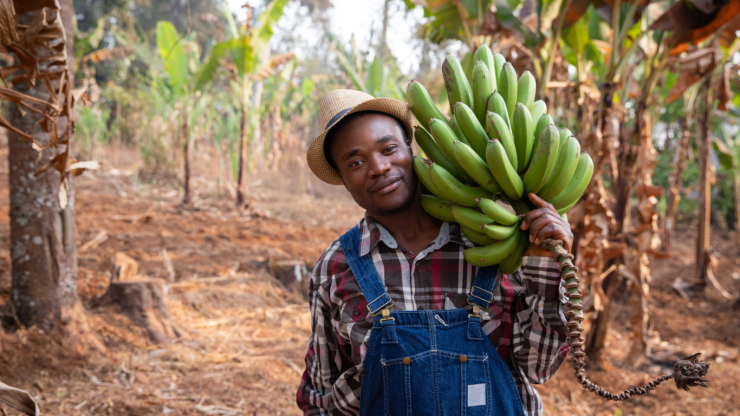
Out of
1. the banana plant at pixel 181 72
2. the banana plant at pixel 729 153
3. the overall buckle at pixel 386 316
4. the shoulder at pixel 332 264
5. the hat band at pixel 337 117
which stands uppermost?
the banana plant at pixel 181 72

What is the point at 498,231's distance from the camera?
1.30 metres

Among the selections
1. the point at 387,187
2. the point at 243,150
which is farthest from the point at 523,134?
the point at 243,150

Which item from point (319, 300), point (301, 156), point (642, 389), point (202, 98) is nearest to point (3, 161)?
point (202, 98)

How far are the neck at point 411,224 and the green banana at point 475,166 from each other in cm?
27

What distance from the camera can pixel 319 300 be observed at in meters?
1.61

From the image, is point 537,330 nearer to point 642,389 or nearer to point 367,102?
point 642,389

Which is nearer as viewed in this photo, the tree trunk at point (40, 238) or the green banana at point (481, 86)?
the green banana at point (481, 86)

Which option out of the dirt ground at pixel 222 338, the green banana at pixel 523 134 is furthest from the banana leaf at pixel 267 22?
the green banana at pixel 523 134

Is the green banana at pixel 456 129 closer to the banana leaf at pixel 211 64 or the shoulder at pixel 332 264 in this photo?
the shoulder at pixel 332 264

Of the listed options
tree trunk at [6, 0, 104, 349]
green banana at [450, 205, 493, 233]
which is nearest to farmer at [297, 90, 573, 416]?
green banana at [450, 205, 493, 233]

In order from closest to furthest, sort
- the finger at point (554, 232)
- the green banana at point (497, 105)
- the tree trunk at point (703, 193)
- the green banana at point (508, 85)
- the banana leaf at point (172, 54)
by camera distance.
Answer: the finger at point (554, 232) < the green banana at point (497, 105) < the green banana at point (508, 85) < the tree trunk at point (703, 193) < the banana leaf at point (172, 54)

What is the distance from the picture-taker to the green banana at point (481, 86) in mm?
1515

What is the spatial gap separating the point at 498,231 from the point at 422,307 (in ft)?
1.18

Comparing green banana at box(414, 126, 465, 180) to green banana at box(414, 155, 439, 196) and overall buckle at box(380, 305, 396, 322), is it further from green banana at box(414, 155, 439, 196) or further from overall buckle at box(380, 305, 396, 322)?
overall buckle at box(380, 305, 396, 322)
